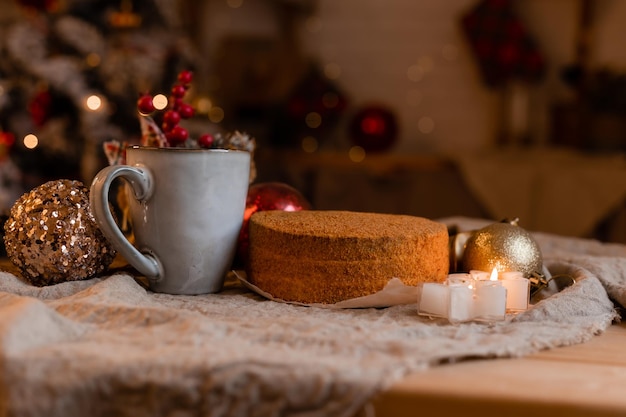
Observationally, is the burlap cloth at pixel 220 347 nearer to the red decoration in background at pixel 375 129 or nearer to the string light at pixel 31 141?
the string light at pixel 31 141

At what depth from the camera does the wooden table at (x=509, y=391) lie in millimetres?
457

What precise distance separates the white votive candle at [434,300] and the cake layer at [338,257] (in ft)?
0.15

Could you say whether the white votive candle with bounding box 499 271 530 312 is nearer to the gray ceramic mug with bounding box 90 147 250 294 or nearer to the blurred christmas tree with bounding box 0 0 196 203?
the gray ceramic mug with bounding box 90 147 250 294

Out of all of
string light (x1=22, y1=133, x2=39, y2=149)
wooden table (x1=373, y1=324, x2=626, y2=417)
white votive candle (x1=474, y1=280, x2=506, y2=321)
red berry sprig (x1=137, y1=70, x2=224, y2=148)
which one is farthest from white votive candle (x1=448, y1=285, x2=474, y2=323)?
string light (x1=22, y1=133, x2=39, y2=149)

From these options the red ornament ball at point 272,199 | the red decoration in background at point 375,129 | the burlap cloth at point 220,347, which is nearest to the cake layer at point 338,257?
the burlap cloth at point 220,347

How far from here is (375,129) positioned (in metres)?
2.78

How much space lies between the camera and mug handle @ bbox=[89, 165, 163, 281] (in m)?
0.67

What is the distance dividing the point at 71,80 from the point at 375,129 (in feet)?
3.80

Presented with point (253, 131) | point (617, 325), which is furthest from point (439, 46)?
point (617, 325)

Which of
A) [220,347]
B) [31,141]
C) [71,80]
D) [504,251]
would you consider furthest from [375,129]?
[220,347]

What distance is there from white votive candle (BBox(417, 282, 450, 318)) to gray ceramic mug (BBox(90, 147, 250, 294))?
211 millimetres

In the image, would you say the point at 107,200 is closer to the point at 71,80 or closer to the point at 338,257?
the point at 338,257

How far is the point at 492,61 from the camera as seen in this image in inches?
→ 114

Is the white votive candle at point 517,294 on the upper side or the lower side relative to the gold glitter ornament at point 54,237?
lower
